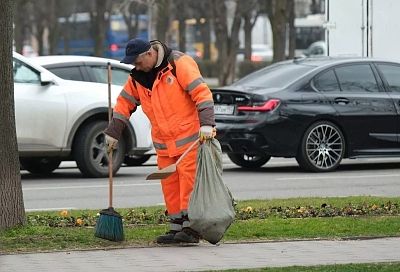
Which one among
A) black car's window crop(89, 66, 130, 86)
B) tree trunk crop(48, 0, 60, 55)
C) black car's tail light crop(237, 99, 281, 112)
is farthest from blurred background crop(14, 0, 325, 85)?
black car's tail light crop(237, 99, 281, 112)

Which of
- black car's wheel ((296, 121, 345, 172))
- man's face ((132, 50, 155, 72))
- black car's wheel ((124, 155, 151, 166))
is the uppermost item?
man's face ((132, 50, 155, 72))

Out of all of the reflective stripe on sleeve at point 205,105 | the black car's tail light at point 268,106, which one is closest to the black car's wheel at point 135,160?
the black car's tail light at point 268,106

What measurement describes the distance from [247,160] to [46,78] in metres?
3.57

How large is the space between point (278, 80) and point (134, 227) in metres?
6.57

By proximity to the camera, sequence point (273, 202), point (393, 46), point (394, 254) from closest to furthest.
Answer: point (394, 254)
point (273, 202)
point (393, 46)

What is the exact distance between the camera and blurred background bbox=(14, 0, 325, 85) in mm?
46406

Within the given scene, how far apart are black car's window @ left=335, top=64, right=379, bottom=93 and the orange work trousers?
295 inches

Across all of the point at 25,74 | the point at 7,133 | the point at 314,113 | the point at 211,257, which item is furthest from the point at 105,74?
the point at 211,257

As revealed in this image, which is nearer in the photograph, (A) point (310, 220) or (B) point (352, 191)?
(A) point (310, 220)

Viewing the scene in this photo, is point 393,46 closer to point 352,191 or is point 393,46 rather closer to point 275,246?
point 352,191

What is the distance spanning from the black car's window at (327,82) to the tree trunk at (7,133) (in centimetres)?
748

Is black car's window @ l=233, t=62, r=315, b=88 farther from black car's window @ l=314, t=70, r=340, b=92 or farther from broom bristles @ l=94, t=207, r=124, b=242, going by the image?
broom bristles @ l=94, t=207, r=124, b=242

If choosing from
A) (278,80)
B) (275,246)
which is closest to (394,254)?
(275,246)

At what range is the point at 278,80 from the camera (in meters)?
16.4
